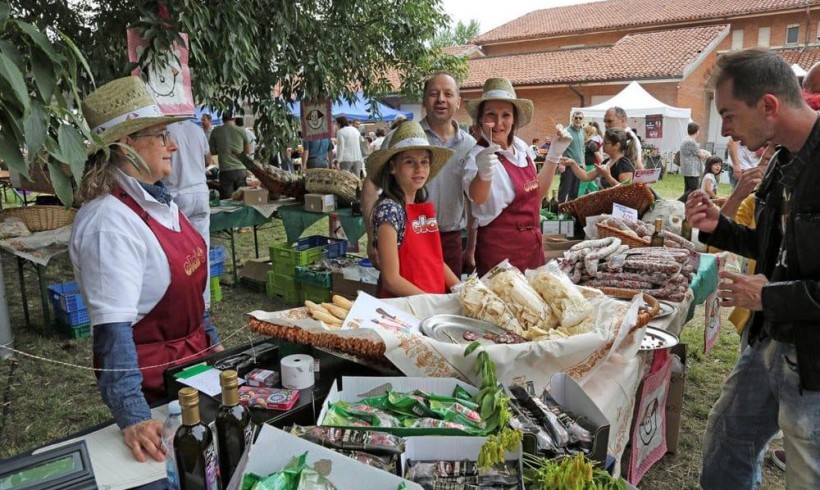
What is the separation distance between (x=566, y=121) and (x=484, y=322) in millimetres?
22709

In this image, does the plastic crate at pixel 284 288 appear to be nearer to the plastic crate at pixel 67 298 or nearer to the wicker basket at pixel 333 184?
the wicker basket at pixel 333 184

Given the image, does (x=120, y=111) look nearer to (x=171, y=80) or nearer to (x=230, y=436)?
(x=230, y=436)

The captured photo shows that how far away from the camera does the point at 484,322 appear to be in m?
2.08

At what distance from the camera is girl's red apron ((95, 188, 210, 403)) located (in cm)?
184

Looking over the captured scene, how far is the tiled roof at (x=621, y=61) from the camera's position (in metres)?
20.6

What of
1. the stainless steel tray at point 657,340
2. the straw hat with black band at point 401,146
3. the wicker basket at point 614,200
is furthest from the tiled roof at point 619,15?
the straw hat with black band at point 401,146

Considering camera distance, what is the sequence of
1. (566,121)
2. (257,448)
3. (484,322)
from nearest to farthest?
(257,448)
(484,322)
(566,121)

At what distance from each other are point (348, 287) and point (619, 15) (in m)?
28.0

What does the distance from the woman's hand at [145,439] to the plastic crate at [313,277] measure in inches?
161

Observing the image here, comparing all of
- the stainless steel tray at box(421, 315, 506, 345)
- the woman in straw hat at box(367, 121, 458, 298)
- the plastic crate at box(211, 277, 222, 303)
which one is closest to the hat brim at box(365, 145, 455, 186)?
the woman in straw hat at box(367, 121, 458, 298)

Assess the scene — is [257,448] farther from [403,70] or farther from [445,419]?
[403,70]

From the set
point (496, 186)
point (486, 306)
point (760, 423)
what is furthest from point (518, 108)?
point (760, 423)

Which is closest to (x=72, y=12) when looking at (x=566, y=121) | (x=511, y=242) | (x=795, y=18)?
(x=511, y=242)

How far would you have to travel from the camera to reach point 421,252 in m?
2.70
